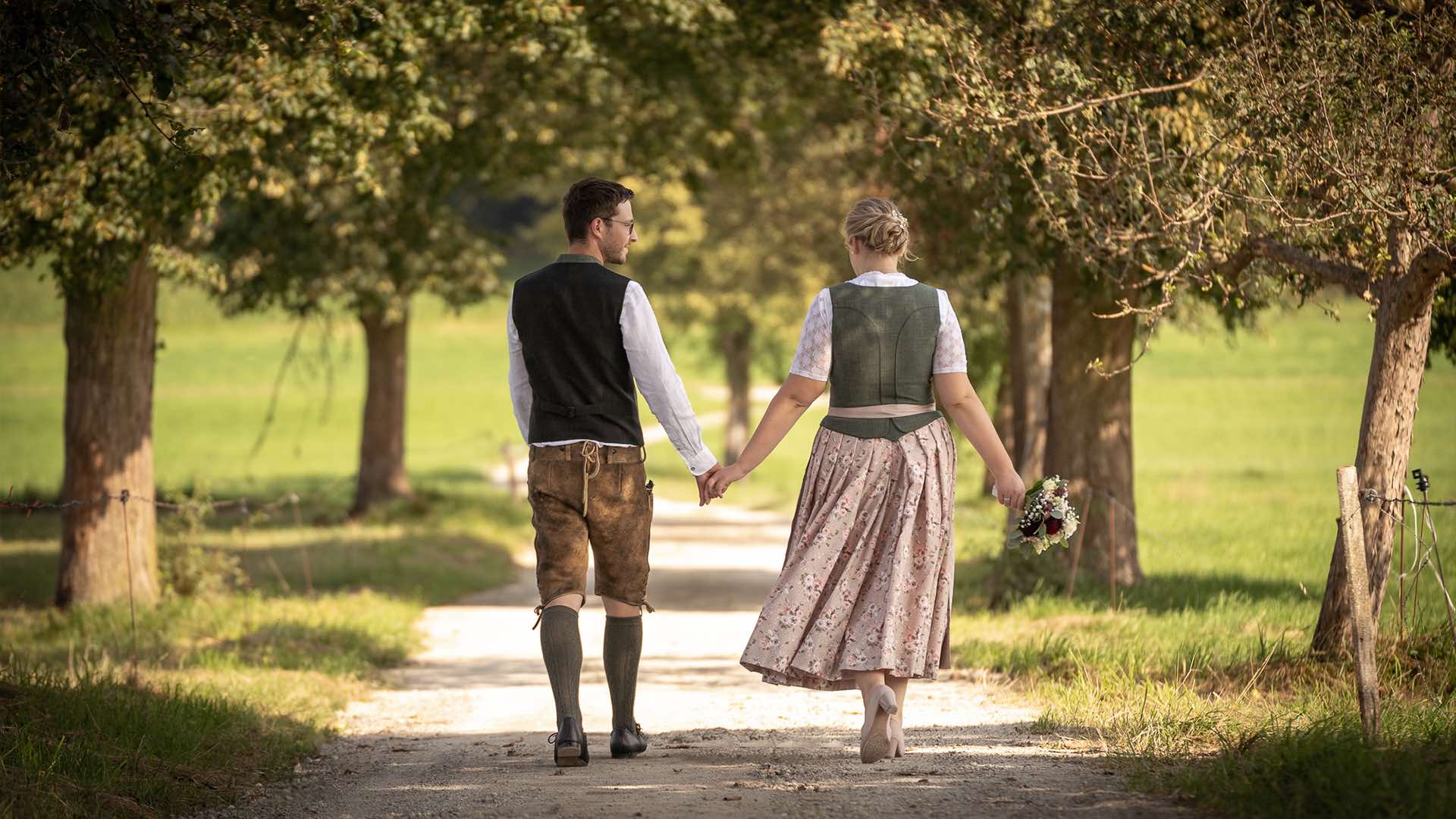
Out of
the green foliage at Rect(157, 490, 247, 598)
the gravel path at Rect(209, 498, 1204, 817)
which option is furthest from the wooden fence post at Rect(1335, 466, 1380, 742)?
the green foliage at Rect(157, 490, 247, 598)

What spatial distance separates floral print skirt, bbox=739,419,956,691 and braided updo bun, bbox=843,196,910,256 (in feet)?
2.40

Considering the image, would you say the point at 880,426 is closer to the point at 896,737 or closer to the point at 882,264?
the point at 882,264

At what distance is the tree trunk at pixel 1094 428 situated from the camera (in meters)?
12.4

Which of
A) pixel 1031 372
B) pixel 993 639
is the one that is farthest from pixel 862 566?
pixel 1031 372

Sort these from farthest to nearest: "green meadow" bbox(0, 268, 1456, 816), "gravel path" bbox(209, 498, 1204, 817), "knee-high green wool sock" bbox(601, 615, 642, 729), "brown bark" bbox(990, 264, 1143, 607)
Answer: "brown bark" bbox(990, 264, 1143, 607)
"knee-high green wool sock" bbox(601, 615, 642, 729)
"green meadow" bbox(0, 268, 1456, 816)
"gravel path" bbox(209, 498, 1204, 817)

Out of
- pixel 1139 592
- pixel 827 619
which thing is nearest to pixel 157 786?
pixel 827 619

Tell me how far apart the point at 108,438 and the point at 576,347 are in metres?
8.08

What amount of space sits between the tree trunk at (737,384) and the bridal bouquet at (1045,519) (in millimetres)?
28049

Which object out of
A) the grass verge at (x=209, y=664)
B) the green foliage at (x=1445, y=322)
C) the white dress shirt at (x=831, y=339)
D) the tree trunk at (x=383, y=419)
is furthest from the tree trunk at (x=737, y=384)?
the white dress shirt at (x=831, y=339)

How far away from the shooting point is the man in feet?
19.8

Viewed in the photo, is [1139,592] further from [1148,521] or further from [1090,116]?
[1148,521]

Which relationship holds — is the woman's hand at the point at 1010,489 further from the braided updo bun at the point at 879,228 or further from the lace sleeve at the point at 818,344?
the braided updo bun at the point at 879,228

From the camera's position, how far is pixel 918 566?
6047mm

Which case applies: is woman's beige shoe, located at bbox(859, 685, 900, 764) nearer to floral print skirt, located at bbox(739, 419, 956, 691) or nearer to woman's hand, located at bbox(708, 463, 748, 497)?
floral print skirt, located at bbox(739, 419, 956, 691)
